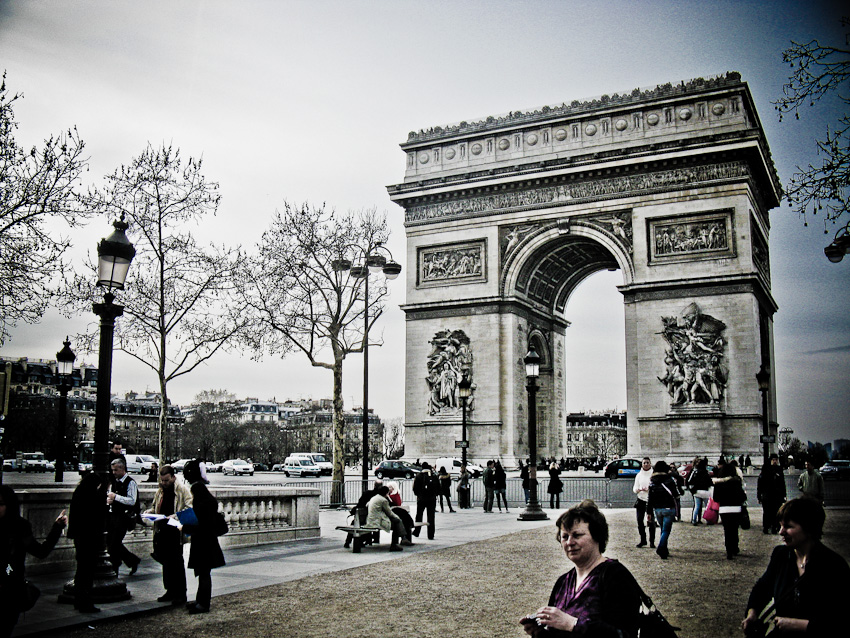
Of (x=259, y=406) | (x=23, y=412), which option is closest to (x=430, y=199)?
(x=23, y=412)

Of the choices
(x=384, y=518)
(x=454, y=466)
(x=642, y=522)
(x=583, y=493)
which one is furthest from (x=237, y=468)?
(x=642, y=522)

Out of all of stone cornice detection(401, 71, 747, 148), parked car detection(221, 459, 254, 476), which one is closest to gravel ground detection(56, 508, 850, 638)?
stone cornice detection(401, 71, 747, 148)

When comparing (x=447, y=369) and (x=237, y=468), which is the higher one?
(x=447, y=369)

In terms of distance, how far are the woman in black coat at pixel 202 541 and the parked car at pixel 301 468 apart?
43835 mm

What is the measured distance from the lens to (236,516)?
13820 mm

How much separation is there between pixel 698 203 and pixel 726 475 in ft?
74.9

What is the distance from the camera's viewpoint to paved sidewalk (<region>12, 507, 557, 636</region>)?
27.0 feet

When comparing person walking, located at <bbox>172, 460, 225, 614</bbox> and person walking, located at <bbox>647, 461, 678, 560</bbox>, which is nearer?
person walking, located at <bbox>172, 460, 225, 614</bbox>

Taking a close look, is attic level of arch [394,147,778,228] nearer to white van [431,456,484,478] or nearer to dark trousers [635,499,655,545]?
white van [431,456,484,478]

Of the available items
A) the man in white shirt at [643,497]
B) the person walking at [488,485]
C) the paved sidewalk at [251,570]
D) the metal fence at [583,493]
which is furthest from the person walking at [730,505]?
the metal fence at [583,493]

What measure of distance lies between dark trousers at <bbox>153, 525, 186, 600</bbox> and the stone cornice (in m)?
31.6

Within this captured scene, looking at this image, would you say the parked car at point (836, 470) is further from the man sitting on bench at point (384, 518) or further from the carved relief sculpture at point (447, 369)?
the man sitting on bench at point (384, 518)

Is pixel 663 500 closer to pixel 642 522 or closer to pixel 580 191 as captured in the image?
pixel 642 522

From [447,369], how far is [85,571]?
29.9m
